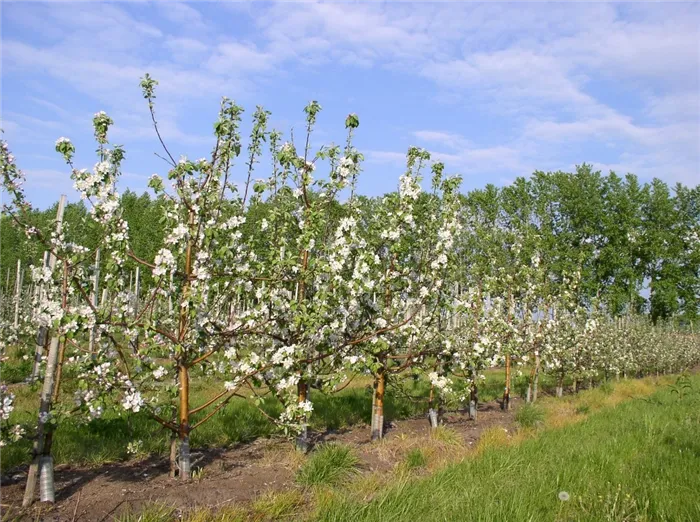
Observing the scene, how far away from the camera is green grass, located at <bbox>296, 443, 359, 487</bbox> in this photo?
7418mm

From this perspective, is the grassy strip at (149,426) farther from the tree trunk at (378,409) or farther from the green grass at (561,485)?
the green grass at (561,485)

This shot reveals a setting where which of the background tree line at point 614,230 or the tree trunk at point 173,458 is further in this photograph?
the background tree line at point 614,230

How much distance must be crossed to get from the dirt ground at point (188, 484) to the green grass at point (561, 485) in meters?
1.40

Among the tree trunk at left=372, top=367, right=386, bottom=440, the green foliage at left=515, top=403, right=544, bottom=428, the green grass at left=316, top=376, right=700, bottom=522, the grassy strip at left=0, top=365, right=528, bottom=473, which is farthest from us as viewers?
the green foliage at left=515, top=403, right=544, bottom=428

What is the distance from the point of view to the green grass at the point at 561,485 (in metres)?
5.51

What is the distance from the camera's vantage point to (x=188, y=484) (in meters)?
7.04

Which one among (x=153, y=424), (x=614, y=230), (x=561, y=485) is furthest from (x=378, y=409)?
(x=614, y=230)

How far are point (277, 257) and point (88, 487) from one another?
12.2ft

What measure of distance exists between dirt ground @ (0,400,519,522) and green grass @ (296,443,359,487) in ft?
0.91

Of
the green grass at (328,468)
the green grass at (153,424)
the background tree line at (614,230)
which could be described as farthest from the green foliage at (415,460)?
the background tree line at (614,230)

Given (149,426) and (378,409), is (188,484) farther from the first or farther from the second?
(378,409)

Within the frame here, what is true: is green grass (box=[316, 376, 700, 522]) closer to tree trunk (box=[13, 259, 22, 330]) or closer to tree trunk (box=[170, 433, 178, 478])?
tree trunk (box=[170, 433, 178, 478])

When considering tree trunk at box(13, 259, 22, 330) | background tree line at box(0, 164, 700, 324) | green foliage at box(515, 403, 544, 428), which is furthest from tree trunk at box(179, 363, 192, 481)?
background tree line at box(0, 164, 700, 324)

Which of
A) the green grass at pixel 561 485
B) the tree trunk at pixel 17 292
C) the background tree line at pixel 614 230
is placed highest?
the background tree line at pixel 614 230
